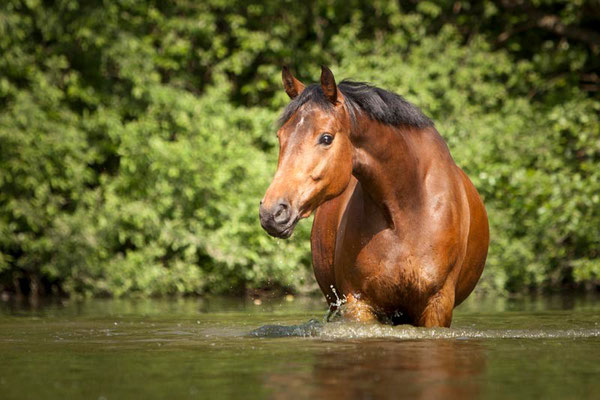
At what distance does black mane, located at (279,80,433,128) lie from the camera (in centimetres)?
552

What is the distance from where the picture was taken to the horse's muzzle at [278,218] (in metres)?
5.03

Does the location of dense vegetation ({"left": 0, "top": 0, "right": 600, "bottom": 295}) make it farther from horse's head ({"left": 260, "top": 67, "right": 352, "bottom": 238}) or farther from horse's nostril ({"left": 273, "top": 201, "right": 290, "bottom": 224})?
horse's nostril ({"left": 273, "top": 201, "right": 290, "bottom": 224})

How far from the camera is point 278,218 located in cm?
505

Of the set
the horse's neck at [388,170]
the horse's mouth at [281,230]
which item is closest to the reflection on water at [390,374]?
the horse's mouth at [281,230]

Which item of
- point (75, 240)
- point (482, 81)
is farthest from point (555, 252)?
point (75, 240)

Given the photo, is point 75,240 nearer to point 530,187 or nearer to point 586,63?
point 530,187

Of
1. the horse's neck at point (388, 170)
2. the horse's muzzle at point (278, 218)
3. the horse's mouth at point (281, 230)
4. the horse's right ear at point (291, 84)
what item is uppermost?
the horse's right ear at point (291, 84)

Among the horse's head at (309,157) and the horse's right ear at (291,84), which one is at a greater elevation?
the horse's right ear at (291,84)

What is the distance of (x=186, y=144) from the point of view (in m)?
14.0

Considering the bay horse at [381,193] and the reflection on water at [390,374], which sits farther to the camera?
the bay horse at [381,193]

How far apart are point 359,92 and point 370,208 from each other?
0.74 meters

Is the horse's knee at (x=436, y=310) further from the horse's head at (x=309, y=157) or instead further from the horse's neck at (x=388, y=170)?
the horse's head at (x=309, y=157)

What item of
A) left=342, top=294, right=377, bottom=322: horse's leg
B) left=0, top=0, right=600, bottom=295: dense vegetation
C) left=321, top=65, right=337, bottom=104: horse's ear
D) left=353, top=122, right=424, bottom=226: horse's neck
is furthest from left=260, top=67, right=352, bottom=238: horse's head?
left=0, top=0, right=600, bottom=295: dense vegetation

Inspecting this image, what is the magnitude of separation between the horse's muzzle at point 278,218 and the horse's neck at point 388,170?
768 mm
